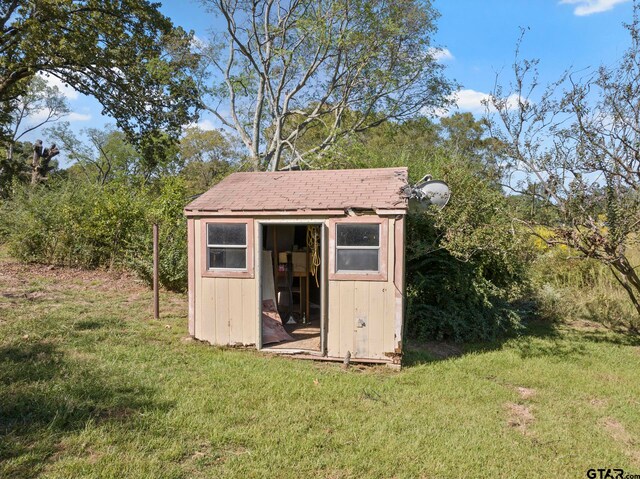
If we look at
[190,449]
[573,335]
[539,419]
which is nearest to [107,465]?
[190,449]

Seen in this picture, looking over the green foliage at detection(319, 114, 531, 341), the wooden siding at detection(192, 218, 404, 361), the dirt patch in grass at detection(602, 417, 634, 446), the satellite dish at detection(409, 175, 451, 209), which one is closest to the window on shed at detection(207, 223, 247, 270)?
the wooden siding at detection(192, 218, 404, 361)

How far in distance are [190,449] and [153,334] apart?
396 cm

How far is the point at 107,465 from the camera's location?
331cm

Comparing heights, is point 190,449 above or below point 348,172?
below

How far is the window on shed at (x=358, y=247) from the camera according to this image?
6070 mm

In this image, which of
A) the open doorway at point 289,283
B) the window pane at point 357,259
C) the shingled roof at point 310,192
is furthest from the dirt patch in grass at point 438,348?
the shingled roof at point 310,192

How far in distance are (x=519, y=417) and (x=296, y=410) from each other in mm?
2374

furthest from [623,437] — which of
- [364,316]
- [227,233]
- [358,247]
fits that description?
[227,233]

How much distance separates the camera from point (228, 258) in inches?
262

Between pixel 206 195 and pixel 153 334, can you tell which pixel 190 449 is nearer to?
pixel 153 334

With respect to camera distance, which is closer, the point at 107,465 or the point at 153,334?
the point at 107,465

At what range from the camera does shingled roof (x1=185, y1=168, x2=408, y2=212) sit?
6.18 meters

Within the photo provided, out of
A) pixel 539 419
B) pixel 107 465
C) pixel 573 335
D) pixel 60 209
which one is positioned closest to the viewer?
pixel 107 465

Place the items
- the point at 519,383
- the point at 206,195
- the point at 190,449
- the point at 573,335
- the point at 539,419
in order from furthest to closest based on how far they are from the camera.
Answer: the point at 573,335 → the point at 206,195 → the point at 519,383 → the point at 539,419 → the point at 190,449
